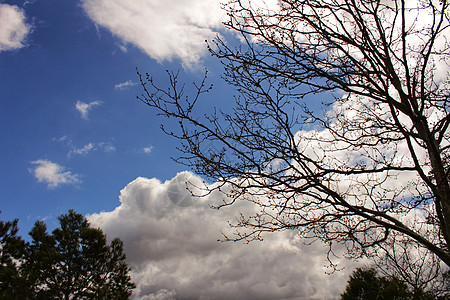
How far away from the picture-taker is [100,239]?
61.9 feet

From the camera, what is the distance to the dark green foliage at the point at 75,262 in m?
16.7

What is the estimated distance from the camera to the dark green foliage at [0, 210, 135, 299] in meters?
16.7

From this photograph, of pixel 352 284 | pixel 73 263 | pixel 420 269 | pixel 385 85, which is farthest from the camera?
pixel 352 284

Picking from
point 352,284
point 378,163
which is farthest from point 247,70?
point 352,284

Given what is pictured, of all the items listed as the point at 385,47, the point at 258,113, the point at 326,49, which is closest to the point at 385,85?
the point at 385,47

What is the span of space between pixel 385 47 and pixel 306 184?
2231 mm

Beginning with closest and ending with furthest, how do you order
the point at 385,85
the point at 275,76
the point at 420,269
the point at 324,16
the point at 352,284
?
the point at 385,85
the point at 275,76
the point at 324,16
the point at 420,269
the point at 352,284

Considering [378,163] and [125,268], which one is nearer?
[378,163]

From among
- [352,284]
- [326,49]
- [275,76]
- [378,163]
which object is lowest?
[352,284]

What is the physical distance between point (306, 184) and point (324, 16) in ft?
8.45

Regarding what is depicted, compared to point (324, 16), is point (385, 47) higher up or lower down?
lower down

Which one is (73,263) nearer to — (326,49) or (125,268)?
(125,268)

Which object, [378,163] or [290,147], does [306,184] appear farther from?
[378,163]

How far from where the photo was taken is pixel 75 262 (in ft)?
58.9
